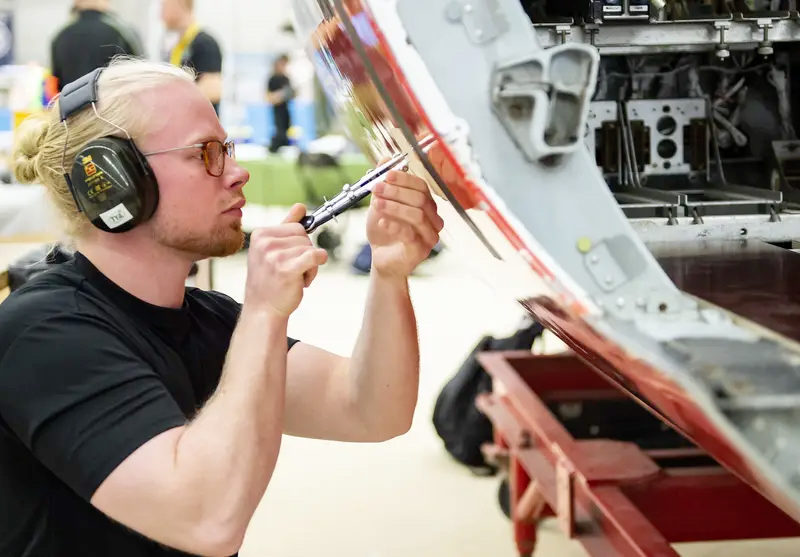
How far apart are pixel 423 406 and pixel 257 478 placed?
9.17 feet

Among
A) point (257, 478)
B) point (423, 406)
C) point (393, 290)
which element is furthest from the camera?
point (423, 406)

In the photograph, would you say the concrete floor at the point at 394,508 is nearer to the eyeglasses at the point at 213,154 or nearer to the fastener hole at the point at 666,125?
the fastener hole at the point at 666,125

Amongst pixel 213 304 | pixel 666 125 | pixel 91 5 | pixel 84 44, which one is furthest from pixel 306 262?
pixel 91 5

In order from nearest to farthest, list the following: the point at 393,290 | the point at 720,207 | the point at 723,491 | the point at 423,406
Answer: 1. the point at 393,290
2. the point at 723,491
3. the point at 720,207
4. the point at 423,406

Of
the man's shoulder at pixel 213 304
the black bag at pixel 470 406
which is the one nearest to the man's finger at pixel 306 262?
the man's shoulder at pixel 213 304

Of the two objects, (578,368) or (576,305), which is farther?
(578,368)

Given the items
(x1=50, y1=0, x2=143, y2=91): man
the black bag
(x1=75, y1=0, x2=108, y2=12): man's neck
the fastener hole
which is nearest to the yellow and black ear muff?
the fastener hole

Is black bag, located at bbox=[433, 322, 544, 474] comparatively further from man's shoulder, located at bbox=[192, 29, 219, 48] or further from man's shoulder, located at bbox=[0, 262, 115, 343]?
man's shoulder, located at bbox=[0, 262, 115, 343]

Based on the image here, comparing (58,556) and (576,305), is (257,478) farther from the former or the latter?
(576,305)

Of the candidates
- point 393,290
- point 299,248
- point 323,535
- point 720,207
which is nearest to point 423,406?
point 323,535

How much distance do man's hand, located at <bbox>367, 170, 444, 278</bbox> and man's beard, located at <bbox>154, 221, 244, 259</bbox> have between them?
21 cm

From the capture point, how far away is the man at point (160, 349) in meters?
1.08

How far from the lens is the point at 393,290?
1.48m

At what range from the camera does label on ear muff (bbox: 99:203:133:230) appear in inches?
48.3
